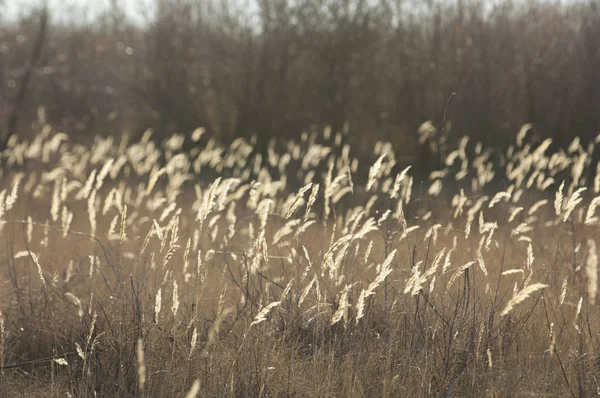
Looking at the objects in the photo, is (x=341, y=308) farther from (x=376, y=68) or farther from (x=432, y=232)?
(x=376, y=68)

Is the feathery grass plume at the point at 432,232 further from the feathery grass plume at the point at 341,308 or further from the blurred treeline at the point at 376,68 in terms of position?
the blurred treeline at the point at 376,68

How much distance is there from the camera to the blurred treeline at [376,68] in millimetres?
9523

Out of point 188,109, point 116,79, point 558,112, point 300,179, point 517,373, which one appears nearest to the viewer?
point 517,373

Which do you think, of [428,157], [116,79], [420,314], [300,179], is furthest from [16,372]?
[116,79]

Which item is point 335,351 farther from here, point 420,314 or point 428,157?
point 428,157

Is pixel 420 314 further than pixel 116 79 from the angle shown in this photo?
No

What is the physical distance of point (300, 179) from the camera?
8.16m

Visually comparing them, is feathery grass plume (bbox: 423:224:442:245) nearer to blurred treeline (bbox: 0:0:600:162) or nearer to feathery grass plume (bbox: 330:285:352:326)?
feathery grass plume (bbox: 330:285:352:326)

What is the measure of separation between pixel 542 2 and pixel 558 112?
1.52m

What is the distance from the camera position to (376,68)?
9.94 metres

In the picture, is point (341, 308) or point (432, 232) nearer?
point (341, 308)

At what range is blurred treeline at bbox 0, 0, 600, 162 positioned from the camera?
9523 millimetres

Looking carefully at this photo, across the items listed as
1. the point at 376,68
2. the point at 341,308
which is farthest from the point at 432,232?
the point at 376,68

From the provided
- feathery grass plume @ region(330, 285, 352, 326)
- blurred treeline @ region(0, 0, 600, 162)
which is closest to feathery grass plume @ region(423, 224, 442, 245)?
feathery grass plume @ region(330, 285, 352, 326)
